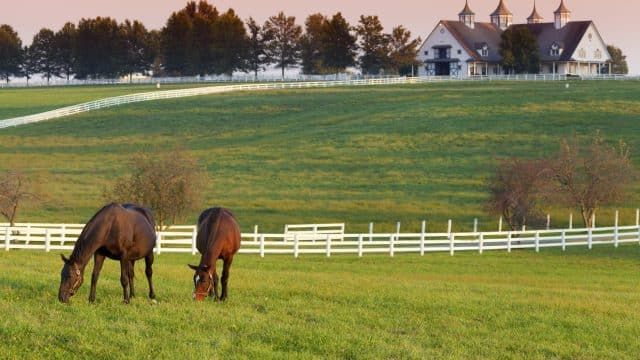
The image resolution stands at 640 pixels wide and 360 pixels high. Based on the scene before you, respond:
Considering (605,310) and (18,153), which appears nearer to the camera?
(605,310)

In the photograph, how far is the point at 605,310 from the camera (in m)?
20.9

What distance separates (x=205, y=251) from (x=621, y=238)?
1093 inches

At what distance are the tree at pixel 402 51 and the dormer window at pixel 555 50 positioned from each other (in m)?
17.1

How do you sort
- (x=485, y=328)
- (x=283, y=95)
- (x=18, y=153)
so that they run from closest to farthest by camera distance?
1. (x=485, y=328)
2. (x=18, y=153)
3. (x=283, y=95)

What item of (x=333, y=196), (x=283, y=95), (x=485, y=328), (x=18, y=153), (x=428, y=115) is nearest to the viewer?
(x=485, y=328)

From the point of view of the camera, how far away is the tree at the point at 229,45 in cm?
16225

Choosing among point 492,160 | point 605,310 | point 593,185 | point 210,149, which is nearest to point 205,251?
point 605,310

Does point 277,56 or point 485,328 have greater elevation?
point 277,56

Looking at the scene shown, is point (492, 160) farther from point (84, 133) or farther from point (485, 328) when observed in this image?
point (485, 328)

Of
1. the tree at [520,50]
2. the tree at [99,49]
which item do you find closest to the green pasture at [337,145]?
the tree at [520,50]

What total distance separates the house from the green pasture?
96.9 ft

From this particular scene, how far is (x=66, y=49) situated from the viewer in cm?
17950

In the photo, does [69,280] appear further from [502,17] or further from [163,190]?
[502,17]

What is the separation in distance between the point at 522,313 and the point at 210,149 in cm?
5641
